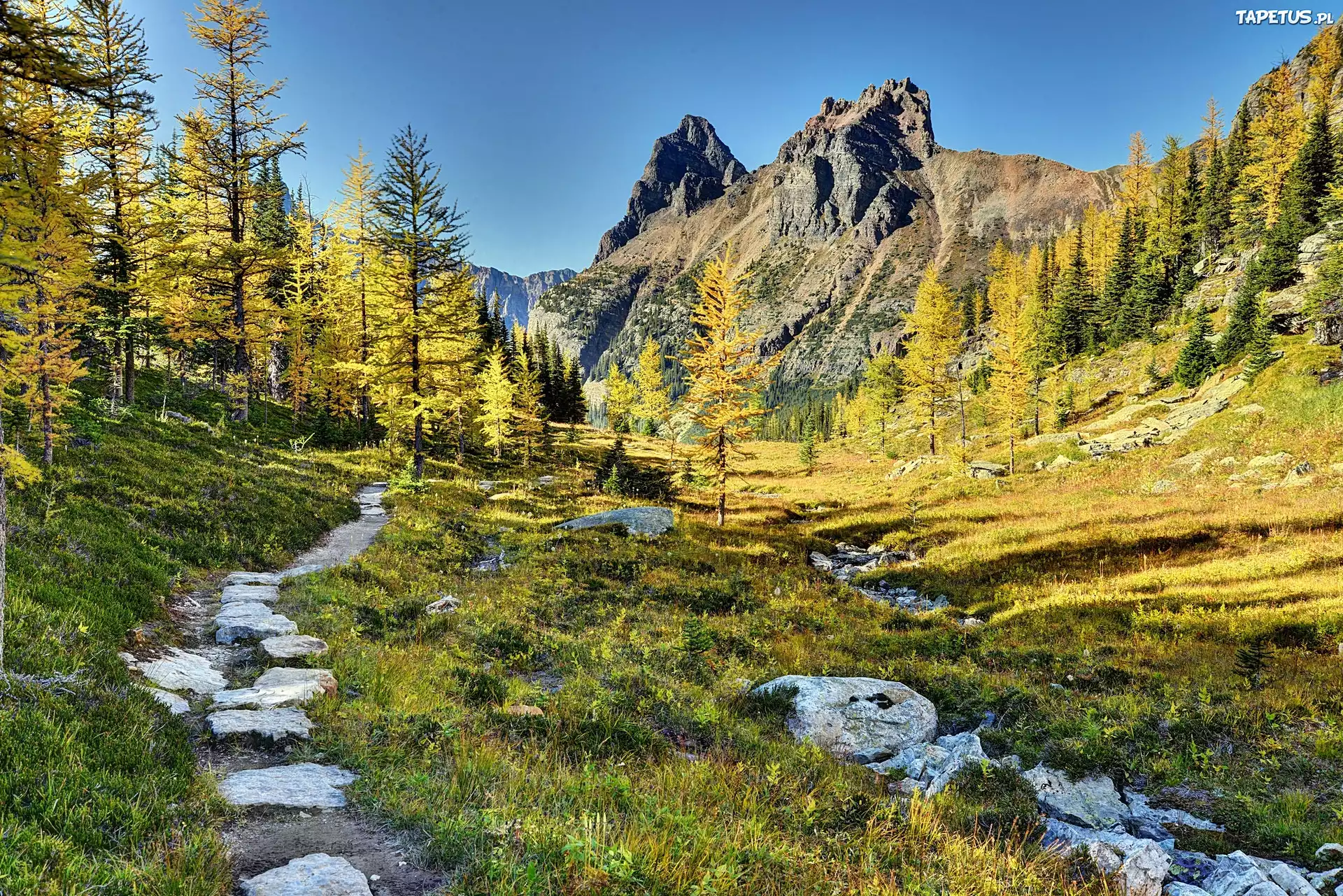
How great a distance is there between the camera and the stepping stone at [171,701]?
18.7 ft

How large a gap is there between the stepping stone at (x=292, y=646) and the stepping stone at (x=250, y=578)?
3869 millimetres

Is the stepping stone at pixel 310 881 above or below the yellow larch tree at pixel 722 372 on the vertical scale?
below

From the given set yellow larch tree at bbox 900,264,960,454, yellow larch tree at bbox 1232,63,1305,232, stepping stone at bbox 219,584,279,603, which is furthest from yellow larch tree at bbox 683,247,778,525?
yellow larch tree at bbox 1232,63,1305,232

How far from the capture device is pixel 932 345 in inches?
1823

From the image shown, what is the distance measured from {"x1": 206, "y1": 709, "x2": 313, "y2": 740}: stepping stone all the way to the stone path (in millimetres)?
13

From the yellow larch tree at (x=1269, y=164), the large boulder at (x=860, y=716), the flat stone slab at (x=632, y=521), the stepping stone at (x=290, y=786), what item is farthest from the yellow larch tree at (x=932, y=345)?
the stepping stone at (x=290, y=786)

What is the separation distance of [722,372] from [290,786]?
22.4 meters

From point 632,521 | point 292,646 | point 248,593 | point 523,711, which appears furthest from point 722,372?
point 523,711

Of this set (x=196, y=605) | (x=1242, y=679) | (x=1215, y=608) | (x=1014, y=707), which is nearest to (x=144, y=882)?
(x=196, y=605)

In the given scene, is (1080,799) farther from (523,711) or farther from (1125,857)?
(523,711)

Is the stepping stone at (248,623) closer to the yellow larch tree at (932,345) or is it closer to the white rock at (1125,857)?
the white rock at (1125,857)

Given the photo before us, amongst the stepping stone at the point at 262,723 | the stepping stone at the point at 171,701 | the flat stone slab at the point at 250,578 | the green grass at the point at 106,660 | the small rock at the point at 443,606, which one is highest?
the green grass at the point at 106,660

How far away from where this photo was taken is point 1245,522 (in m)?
17.5

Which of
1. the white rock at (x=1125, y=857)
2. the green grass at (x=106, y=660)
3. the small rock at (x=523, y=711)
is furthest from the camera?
the small rock at (x=523, y=711)
